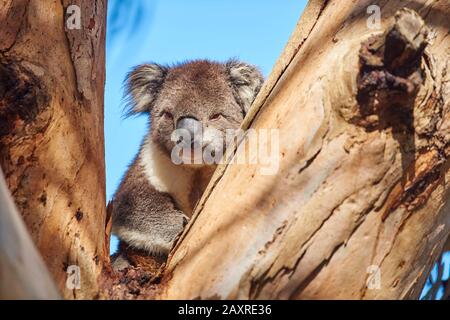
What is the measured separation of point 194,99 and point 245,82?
0.44 m

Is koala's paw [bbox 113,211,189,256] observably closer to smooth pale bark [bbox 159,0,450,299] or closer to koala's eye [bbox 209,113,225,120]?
koala's eye [bbox 209,113,225,120]

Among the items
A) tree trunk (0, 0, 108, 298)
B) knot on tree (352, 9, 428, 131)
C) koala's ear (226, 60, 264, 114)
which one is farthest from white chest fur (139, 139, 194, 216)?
knot on tree (352, 9, 428, 131)

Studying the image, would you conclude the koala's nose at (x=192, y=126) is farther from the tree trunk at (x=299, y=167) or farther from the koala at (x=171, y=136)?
the tree trunk at (x=299, y=167)

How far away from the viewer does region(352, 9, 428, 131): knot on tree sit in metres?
2.12

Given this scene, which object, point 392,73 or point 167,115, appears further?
point 167,115

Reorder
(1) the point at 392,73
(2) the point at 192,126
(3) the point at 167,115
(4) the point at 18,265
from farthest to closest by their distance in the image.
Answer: (3) the point at 167,115
(2) the point at 192,126
(1) the point at 392,73
(4) the point at 18,265

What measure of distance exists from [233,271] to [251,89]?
2.90 m

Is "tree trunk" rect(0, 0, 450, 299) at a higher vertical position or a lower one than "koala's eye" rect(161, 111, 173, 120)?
lower

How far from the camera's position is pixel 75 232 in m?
2.65

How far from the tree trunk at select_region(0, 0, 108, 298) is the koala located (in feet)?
5.77

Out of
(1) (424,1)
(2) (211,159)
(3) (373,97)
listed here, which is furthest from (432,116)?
(2) (211,159)

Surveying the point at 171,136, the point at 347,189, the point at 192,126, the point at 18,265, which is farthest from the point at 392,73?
the point at 171,136

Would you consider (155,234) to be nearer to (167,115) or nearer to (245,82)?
(167,115)

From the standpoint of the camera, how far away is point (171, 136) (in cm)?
479
